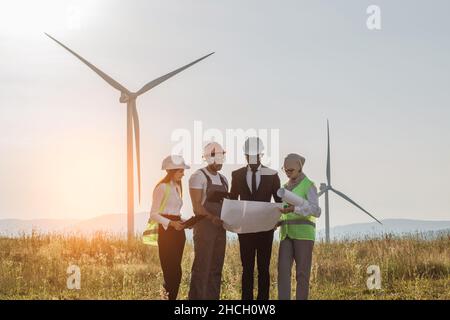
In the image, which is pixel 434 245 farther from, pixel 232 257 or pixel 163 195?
pixel 163 195

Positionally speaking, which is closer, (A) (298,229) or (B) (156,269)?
(A) (298,229)

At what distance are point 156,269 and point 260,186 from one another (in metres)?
8.29

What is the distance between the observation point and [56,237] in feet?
75.9

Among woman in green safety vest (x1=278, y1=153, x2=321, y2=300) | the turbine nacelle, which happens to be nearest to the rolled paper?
woman in green safety vest (x1=278, y1=153, x2=321, y2=300)

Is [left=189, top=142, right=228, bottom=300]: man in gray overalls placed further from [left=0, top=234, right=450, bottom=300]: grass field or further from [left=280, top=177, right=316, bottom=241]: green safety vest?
[left=0, top=234, right=450, bottom=300]: grass field

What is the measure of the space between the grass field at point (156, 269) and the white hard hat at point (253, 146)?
4.34 m

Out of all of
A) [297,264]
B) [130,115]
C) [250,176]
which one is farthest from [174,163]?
[130,115]

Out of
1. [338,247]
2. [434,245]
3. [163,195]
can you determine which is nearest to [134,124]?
[338,247]

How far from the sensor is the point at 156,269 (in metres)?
17.8

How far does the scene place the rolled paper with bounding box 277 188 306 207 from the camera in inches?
388

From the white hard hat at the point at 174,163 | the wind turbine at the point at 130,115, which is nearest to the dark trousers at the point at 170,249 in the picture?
the white hard hat at the point at 174,163

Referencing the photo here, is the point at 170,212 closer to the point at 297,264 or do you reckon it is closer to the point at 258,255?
the point at 258,255

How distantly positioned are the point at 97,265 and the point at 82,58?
8248 mm
